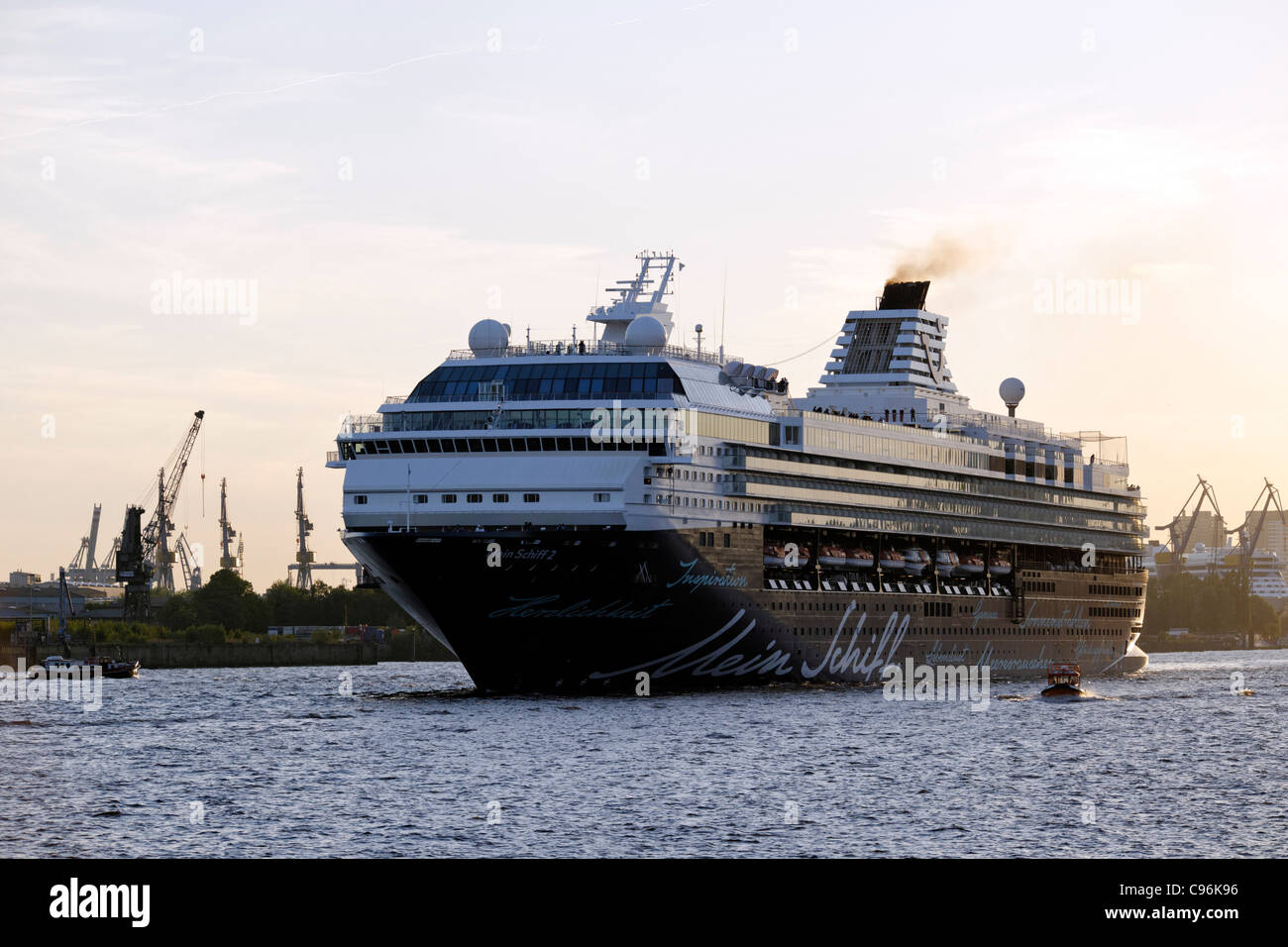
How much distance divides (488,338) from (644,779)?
4597cm

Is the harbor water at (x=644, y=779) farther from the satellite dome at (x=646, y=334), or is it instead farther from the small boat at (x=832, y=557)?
the satellite dome at (x=646, y=334)

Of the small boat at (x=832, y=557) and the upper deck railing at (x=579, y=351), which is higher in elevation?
the upper deck railing at (x=579, y=351)

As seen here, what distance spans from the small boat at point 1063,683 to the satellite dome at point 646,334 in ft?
123

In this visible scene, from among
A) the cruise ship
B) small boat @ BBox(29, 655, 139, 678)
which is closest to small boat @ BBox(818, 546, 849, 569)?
the cruise ship

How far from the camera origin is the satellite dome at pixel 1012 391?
157375 mm

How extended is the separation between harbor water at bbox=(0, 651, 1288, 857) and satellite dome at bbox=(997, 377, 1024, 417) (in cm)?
5341

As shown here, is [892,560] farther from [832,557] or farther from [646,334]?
[646,334]

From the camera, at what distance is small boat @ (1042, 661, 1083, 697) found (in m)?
117

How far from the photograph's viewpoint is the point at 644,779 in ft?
208

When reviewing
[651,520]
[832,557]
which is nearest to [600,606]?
[651,520]

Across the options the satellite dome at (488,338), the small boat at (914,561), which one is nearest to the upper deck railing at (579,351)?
the satellite dome at (488,338)

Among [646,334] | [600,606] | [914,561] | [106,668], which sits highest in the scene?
[646,334]

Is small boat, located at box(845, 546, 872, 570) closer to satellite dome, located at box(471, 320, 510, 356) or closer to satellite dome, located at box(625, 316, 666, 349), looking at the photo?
satellite dome, located at box(625, 316, 666, 349)
